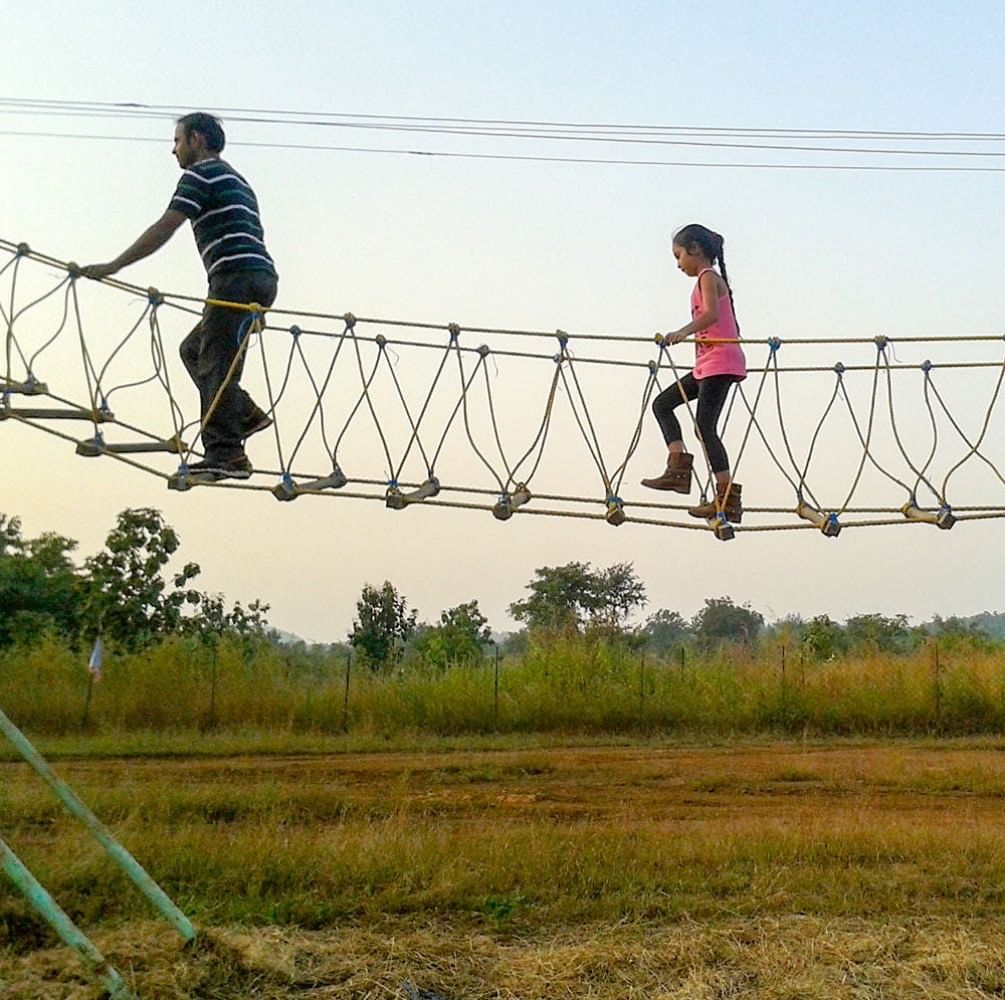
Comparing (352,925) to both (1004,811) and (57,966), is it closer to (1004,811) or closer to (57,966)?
(57,966)

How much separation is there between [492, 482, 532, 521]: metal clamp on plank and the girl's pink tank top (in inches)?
41.9

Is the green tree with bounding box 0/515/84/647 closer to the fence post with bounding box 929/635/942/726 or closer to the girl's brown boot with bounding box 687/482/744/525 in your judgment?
the fence post with bounding box 929/635/942/726

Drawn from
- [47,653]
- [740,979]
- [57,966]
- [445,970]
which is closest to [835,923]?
[740,979]

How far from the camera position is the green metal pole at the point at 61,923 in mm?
4863

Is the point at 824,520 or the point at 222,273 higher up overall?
the point at 222,273

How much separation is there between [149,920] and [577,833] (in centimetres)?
342

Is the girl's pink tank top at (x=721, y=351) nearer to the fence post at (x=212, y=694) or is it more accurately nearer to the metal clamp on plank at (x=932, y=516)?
the metal clamp on plank at (x=932, y=516)

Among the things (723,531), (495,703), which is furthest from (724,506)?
(495,703)

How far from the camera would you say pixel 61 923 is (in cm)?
502

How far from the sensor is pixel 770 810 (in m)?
10.9

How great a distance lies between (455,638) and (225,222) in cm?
2194

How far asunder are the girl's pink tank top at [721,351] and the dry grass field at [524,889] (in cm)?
317

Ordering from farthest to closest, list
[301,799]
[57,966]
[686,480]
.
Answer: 1. [301,799]
2. [57,966]
3. [686,480]

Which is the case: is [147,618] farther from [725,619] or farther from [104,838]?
[725,619]
